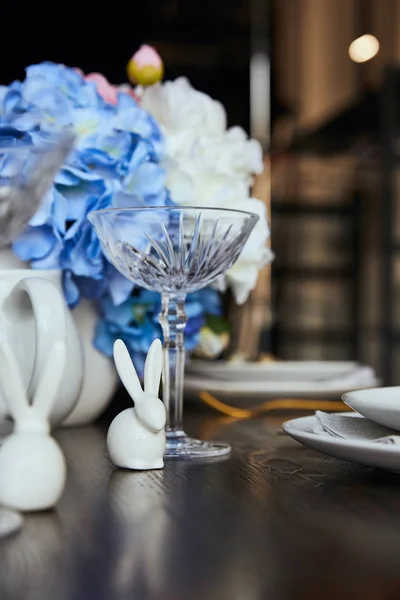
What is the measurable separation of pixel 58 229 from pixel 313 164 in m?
4.53

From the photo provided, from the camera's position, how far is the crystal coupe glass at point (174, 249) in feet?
2.17

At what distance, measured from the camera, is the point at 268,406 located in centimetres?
102

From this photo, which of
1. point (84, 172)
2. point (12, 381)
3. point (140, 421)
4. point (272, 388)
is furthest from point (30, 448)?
point (272, 388)

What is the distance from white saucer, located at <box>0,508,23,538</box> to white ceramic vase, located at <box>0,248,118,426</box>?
0.38 meters

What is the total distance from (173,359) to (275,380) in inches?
17.9

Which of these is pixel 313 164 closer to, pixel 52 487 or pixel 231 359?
pixel 231 359

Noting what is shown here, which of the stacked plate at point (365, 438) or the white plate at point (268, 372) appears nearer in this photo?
the stacked plate at point (365, 438)

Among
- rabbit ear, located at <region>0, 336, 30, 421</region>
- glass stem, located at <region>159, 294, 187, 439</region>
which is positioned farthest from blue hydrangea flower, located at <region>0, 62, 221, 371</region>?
rabbit ear, located at <region>0, 336, 30, 421</region>

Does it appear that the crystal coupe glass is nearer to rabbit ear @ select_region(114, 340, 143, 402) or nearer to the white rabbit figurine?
rabbit ear @ select_region(114, 340, 143, 402)

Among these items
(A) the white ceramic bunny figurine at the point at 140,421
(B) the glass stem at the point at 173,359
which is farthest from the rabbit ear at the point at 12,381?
(B) the glass stem at the point at 173,359

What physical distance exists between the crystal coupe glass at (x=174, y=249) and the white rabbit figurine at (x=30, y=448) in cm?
20

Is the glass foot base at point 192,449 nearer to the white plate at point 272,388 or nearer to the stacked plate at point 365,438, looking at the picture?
the stacked plate at point 365,438

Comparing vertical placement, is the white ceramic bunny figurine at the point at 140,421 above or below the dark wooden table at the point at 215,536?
above

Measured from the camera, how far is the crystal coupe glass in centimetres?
→ 66
